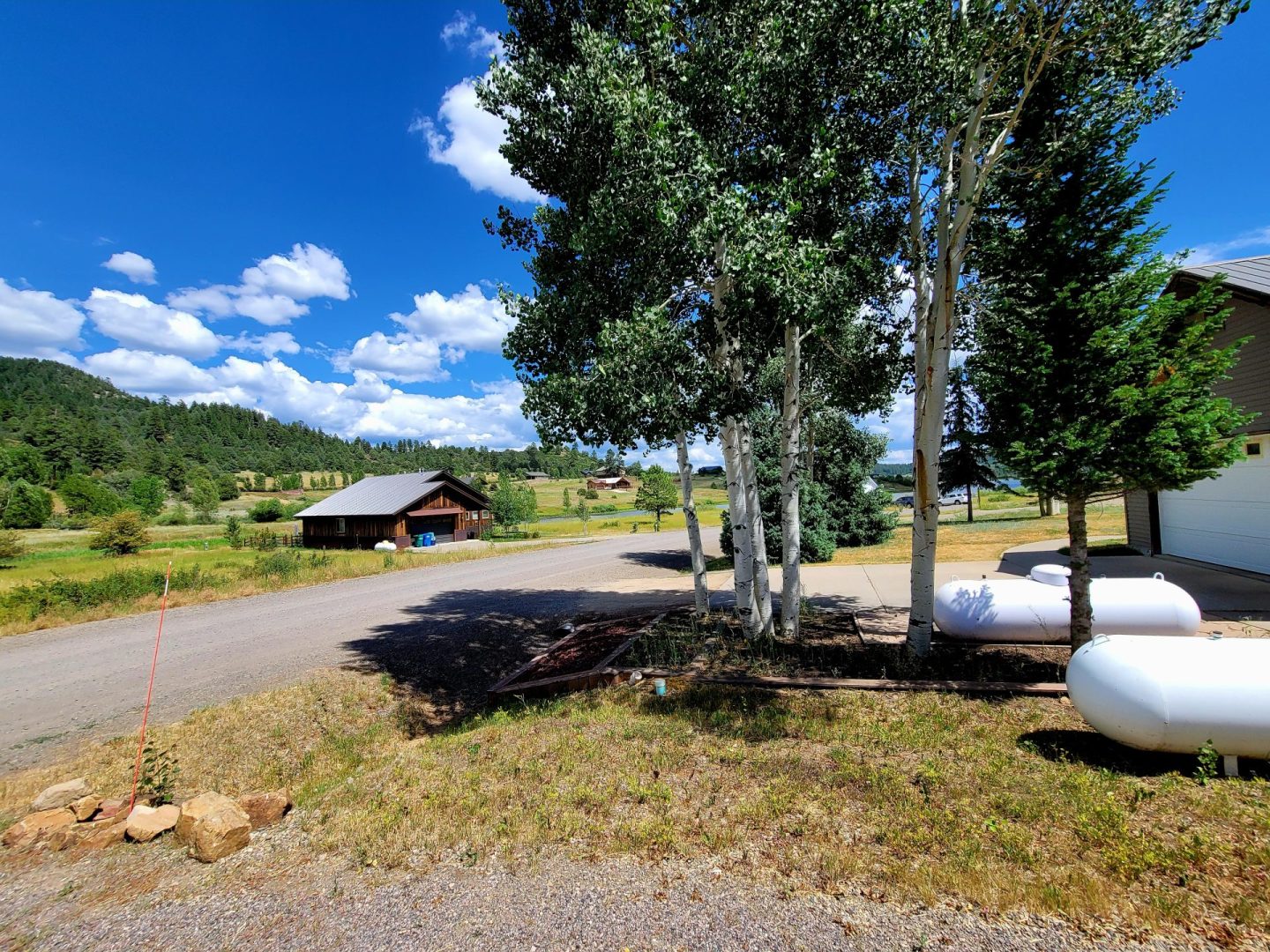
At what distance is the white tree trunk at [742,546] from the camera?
797 cm

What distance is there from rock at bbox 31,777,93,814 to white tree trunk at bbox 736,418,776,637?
7.49 meters

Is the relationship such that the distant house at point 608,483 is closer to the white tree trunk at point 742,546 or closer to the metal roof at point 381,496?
the metal roof at point 381,496

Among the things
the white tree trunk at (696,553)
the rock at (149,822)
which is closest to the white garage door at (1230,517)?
the white tree trunk at (696,553)

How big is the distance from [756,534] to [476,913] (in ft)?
19.5

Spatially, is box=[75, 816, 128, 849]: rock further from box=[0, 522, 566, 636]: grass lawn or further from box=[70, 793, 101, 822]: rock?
box=[0, 522, 566, 636]: grass lawn

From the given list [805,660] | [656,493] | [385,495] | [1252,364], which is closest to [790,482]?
[805,660]

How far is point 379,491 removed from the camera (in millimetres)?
38188

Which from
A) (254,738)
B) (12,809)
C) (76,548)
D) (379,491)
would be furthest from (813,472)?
(76,548)

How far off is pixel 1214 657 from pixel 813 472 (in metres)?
17.1

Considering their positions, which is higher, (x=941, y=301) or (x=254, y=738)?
(x=941, y=301)

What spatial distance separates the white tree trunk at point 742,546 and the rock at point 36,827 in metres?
7.10

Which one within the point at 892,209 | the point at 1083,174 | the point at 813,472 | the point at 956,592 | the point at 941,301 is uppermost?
the point at 892,209

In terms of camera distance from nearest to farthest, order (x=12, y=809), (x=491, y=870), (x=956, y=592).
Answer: (x=491, y=870) → (x=12, y=809) → (x=956, y=592)

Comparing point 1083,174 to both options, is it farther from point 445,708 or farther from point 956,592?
point 445,708
